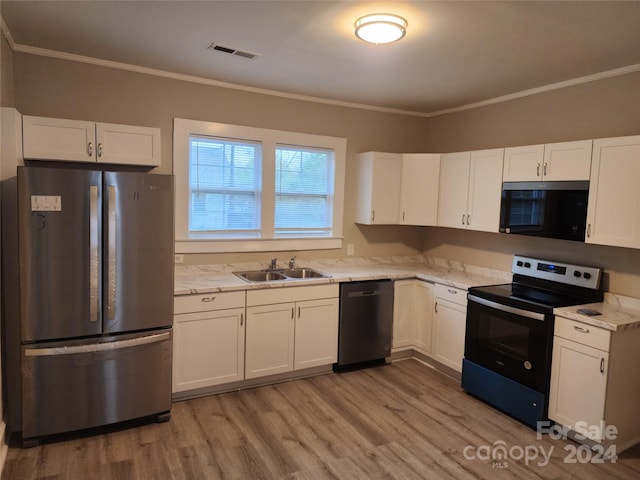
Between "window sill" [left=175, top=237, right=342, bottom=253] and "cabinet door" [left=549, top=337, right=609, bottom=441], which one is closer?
"cabinet door" [left=549, top=337, right=609, bottom=441]

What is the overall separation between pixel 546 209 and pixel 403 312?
163cm

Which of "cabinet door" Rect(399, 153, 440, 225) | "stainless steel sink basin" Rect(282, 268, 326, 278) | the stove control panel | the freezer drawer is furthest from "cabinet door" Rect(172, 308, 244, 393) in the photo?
the stove control panel

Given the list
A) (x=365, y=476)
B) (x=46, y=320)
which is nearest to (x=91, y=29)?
(x=46, y=320)

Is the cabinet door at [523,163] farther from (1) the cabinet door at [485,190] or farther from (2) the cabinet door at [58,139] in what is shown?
(2) the cabinet door at [58,139]

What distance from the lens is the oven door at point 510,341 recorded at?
9.91ft

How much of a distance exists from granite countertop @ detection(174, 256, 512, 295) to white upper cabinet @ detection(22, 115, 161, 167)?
1.00 meters

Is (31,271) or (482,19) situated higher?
(482,19)

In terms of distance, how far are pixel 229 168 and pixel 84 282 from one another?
1.68 meters

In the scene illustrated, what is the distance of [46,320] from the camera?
2658 mm

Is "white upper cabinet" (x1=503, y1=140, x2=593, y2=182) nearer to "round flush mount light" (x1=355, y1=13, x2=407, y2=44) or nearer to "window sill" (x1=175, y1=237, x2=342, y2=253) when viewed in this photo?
"round flush mount light" (x1=355, y1=13, x2=407, y2=44)

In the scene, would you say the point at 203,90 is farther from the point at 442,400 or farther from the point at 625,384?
the point at 625,384

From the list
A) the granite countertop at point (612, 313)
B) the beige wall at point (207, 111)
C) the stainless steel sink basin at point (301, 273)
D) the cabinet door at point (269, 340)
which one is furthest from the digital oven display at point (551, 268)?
the cabinet door at point (269, 340)

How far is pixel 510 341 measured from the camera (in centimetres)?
325

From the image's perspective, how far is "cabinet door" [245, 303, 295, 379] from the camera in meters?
3.53
